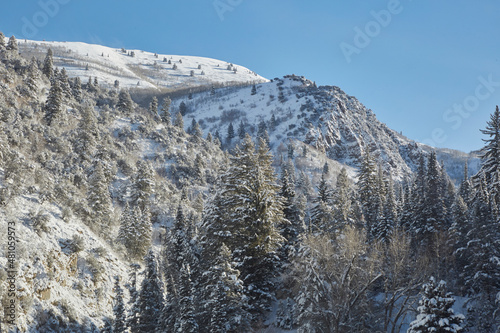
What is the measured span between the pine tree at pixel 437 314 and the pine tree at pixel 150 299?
62.0 feet

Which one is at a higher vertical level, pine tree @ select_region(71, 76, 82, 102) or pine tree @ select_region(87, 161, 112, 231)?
pine tree @ select_region(71, 76, 82, 102)

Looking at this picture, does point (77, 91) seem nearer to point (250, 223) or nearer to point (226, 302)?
point (250, 223)

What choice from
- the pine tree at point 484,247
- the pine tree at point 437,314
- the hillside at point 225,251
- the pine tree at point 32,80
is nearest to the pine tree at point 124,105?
the pine tree at point 32,80

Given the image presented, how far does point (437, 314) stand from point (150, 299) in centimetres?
2033

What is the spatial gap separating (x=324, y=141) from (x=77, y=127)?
132 m

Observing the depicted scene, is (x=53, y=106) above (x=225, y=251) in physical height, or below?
above

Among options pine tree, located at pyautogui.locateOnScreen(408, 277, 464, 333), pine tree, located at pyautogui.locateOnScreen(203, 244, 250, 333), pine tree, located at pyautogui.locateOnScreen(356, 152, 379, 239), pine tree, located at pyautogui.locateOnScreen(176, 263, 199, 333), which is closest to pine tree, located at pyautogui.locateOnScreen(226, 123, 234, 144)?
pine tree, located at pyautogui.locateOnScreen(356, 152, 379, 239)

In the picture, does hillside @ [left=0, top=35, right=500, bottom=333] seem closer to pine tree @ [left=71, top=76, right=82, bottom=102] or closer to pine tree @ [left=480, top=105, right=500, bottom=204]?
pine tree @ [left=480, top=105, right=500, bottom=204]

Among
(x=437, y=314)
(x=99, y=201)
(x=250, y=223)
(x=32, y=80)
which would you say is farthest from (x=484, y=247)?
(x=32, y=80)

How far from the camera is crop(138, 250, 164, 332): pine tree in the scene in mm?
25391

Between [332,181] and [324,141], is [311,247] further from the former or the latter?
→ [324,141]

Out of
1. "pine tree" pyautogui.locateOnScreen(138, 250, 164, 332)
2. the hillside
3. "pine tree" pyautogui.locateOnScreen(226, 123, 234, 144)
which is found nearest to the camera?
the hillside

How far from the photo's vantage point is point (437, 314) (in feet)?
46.5

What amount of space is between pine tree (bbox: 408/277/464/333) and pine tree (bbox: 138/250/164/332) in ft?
62.0
